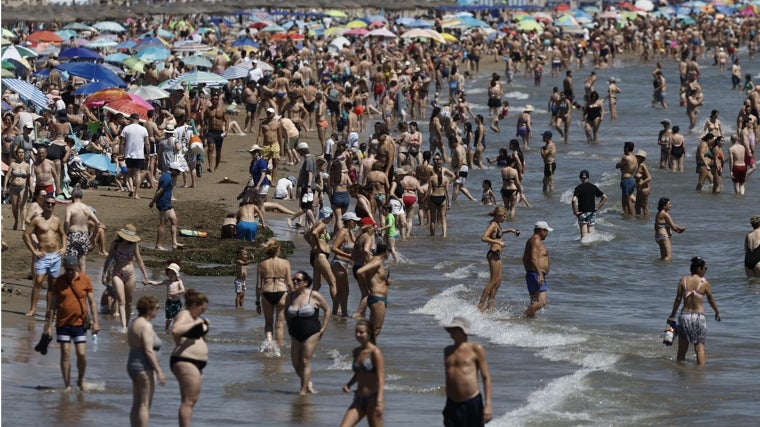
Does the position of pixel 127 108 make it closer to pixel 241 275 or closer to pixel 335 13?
pixel 241 275

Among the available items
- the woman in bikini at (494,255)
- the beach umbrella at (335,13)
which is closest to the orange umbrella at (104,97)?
the woman in bikini at (494,255)

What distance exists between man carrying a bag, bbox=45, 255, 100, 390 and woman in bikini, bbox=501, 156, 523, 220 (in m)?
12.7

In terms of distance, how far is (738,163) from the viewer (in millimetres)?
27438

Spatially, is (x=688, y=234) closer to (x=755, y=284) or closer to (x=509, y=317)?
(x=755, y=284)

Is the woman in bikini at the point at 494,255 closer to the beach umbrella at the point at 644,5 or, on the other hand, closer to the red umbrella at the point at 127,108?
the red umbrella at the point at 127,108

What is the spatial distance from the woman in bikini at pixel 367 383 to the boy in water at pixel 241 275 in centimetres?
551

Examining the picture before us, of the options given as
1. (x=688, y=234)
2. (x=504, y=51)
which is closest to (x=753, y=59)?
(x=504, y=51)

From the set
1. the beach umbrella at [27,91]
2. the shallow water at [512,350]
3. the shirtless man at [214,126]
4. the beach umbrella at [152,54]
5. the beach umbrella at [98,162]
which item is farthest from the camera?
the beach umbrella at [152,54]

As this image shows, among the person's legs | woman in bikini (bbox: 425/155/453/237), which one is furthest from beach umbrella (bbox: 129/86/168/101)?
the person's legs

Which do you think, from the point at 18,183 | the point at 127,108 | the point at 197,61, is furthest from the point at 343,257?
the point at 197,61

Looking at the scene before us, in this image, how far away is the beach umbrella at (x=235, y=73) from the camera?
111 ft

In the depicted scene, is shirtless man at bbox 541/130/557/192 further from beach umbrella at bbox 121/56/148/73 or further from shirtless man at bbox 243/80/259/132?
beach umbrella at bbox 121/56/148/73

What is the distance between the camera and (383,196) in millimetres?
20484

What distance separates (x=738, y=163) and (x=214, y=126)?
9.49 meters
